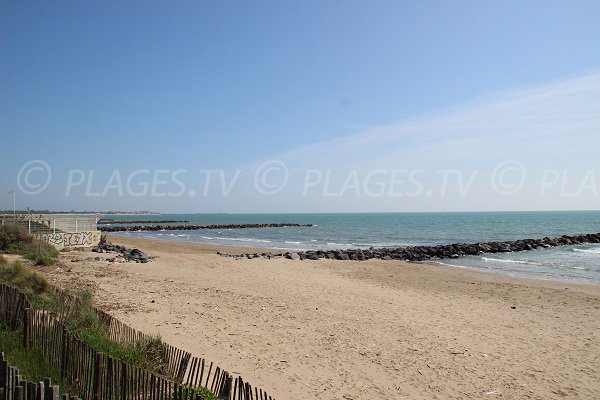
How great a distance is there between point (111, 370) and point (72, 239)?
24550 mm

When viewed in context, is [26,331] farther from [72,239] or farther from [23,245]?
[72,239]

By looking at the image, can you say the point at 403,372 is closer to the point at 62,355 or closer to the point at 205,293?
the point at 62,355

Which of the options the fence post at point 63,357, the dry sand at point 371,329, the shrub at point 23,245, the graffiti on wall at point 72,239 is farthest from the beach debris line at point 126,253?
the fence post at point 63,357

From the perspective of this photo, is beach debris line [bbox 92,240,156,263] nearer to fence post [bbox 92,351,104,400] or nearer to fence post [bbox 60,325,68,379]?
fence post [bbox 60,325,68,379]

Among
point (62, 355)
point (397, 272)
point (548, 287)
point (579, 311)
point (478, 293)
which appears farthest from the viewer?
point (397, 272)

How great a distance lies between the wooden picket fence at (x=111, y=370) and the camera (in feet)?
15.3

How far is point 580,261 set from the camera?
2902cm

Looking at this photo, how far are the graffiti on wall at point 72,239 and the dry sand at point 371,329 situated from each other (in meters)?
7.36

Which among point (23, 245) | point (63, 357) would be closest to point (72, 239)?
point (23, 245)

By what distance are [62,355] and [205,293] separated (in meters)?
8.33

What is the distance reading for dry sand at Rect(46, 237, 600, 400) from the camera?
7.16 m

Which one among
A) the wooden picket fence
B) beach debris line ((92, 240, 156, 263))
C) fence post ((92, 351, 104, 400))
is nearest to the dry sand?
the wooden picket fence

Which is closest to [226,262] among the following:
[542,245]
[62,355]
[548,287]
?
[548,287]

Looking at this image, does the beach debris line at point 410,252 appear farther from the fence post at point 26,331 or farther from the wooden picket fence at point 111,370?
the fence post at point 26,331
